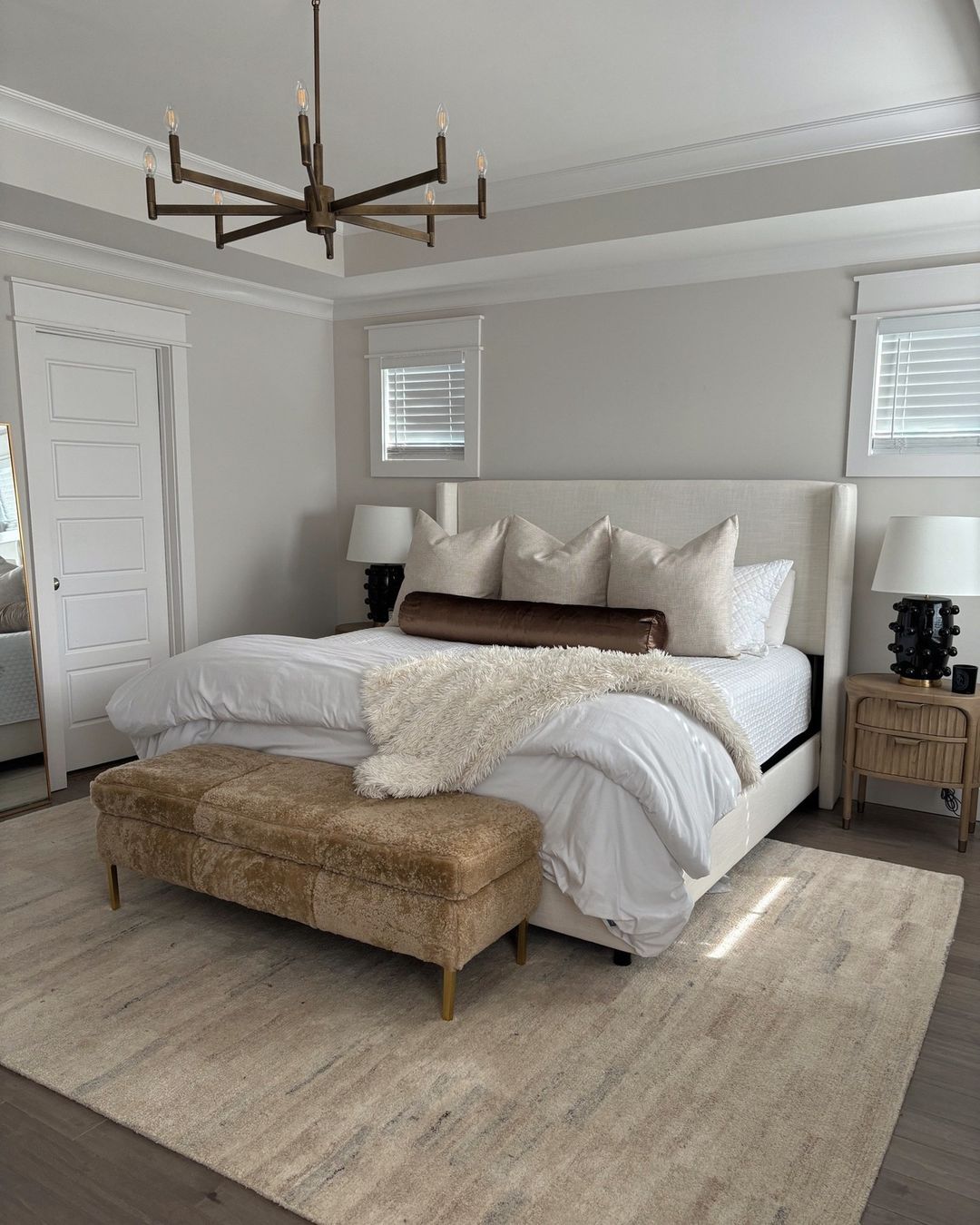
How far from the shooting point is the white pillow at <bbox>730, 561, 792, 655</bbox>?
3.74 meters

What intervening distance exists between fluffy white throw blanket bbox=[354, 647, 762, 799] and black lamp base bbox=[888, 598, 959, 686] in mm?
1146

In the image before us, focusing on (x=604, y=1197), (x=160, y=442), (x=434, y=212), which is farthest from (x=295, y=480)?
(x=604, y=1197)

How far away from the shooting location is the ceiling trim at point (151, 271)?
3890 millimetres

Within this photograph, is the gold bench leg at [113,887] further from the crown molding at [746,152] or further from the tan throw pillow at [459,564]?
the crown molding at [746,152]

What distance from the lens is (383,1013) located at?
93.0 inches

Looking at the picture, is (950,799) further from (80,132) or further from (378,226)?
(80,132)

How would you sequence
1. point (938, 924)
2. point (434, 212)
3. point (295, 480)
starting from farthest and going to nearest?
point (295, 480), point (938, 924), point (434, 212)

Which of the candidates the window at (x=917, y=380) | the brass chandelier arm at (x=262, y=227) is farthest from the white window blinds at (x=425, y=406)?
the brass chandelier arm at (x=262, y=227)

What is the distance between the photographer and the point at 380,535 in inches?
196

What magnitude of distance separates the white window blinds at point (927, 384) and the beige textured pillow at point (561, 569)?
1.25 metres

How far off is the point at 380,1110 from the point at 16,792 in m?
2.63

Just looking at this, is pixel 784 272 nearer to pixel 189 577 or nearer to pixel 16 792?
pixel 189 577

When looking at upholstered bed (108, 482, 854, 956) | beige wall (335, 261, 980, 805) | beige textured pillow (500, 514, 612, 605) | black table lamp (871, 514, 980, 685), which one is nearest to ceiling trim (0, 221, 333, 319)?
beige wall (335, 261, 980, 805)

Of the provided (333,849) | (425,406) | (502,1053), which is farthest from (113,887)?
(425,406)
